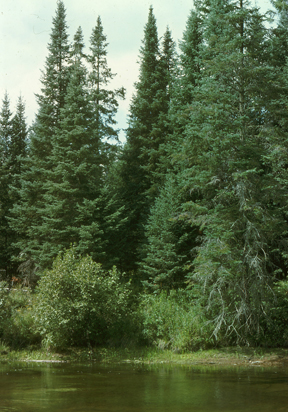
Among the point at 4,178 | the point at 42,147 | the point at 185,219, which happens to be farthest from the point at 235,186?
the point at 4,178

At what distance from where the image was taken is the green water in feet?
35.3

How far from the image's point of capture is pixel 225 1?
23.9m

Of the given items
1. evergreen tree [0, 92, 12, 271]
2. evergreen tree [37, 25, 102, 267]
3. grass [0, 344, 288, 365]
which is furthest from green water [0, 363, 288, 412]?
evergreen tree [0, 92, 12, 271]

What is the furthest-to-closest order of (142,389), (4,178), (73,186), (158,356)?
(4,178) < (73,186) < (158,356) < (142,389)

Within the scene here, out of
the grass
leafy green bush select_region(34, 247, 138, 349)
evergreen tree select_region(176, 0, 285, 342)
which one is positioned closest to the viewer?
the grass

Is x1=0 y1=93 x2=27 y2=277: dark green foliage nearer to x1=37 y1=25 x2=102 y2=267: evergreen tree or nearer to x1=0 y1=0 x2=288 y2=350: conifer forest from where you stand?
x1=0 y1=0 x2=288 y2=350: conifer forest

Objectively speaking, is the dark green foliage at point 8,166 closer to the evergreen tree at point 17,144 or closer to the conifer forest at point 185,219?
the evergreen tree at point 17,144

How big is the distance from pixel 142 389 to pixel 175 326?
8.40 metres

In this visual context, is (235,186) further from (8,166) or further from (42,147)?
(8,166)

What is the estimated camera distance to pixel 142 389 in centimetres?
1295

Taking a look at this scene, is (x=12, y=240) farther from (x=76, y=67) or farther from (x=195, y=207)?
(x=195, y=207)

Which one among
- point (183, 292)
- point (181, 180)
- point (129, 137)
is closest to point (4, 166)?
point (129, 137)

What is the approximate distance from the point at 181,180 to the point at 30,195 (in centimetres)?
1064

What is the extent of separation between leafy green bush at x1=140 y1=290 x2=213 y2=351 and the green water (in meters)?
2.86
